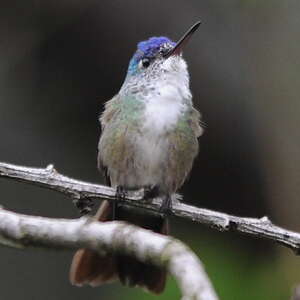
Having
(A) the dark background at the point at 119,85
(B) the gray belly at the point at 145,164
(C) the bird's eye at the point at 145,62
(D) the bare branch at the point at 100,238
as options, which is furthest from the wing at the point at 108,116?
(D) the bare branch at the point at 100,238

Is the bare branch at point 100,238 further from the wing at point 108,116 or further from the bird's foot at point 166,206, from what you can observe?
the wing at point 108,116

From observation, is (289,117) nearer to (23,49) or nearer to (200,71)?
(200,71)

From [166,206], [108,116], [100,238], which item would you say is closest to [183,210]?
[166,206]

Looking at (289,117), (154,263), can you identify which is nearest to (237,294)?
(289,117)

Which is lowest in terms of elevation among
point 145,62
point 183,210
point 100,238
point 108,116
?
point 100,238

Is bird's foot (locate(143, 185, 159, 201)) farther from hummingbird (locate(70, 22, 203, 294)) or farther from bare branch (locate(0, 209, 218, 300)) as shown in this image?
bare branch (locate(0, 209, 218, 300))

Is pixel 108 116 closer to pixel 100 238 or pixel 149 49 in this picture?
pixel 149 49
